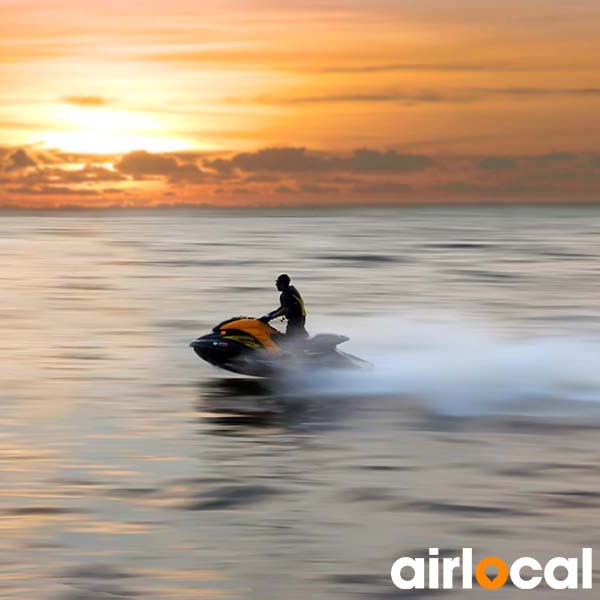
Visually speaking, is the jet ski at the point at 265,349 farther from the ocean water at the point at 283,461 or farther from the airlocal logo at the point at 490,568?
the airlocal logo at the point at 490,568

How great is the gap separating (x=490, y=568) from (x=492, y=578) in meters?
0.28

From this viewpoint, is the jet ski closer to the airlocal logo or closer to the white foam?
the white foam

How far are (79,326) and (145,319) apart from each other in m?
3.30

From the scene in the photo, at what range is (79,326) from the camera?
131 ft

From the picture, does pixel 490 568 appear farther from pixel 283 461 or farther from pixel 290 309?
pixel 290 309

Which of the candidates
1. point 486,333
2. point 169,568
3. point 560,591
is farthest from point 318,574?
point 486,333

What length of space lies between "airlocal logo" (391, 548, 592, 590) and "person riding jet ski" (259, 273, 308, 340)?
31.6 feet

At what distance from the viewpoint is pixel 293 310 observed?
2330 centimetres

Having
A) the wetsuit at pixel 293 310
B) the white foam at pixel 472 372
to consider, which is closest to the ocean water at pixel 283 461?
the white foam at pixel 472 372

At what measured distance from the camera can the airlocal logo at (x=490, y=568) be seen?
13.1 m

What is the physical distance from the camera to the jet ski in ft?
78.3

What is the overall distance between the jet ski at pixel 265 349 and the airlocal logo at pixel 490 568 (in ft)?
33.4

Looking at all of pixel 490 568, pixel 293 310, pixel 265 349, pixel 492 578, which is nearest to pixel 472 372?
pixel 265 349

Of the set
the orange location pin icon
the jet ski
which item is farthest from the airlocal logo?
the jet ski
